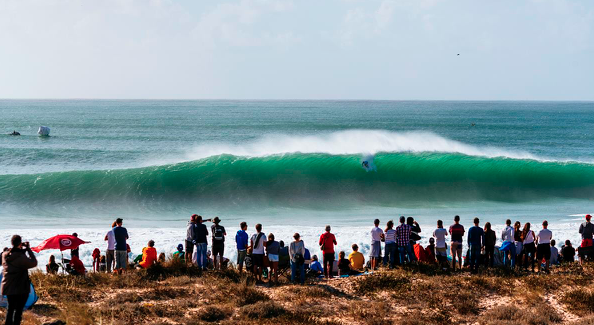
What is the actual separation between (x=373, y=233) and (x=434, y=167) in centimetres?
1665

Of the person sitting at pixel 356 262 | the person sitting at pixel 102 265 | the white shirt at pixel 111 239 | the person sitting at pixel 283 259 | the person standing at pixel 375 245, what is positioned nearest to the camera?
the person sitting at pixel 283 259

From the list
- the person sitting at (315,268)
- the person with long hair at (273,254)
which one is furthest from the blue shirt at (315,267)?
the person with long hair at (273,254)

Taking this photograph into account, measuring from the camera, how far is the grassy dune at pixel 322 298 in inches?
293

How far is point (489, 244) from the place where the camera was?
9.95 meters

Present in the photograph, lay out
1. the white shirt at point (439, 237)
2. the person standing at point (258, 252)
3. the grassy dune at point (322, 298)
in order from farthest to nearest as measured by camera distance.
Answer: the white shirt at point (439, 237)
the person standing at point (258, 252)
the grassy dune at point (322, 298)

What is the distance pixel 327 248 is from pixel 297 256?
743 millimetres

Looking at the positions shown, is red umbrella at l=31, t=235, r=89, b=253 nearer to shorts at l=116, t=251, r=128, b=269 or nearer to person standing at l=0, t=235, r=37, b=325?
shorts at l=116, t=251, r=128, b=269

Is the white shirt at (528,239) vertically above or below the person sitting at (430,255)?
above

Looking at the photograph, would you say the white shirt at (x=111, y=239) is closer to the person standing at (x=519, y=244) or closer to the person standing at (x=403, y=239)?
the person standing at (x=403, y=239)

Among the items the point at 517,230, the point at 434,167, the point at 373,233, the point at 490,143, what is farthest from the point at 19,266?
the point at 490,143

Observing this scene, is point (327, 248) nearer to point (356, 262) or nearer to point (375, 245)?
point (375, 245)

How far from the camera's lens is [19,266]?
20.2 ft

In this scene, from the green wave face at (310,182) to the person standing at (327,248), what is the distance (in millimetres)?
10890

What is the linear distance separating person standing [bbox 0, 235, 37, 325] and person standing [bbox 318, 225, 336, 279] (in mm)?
4914
